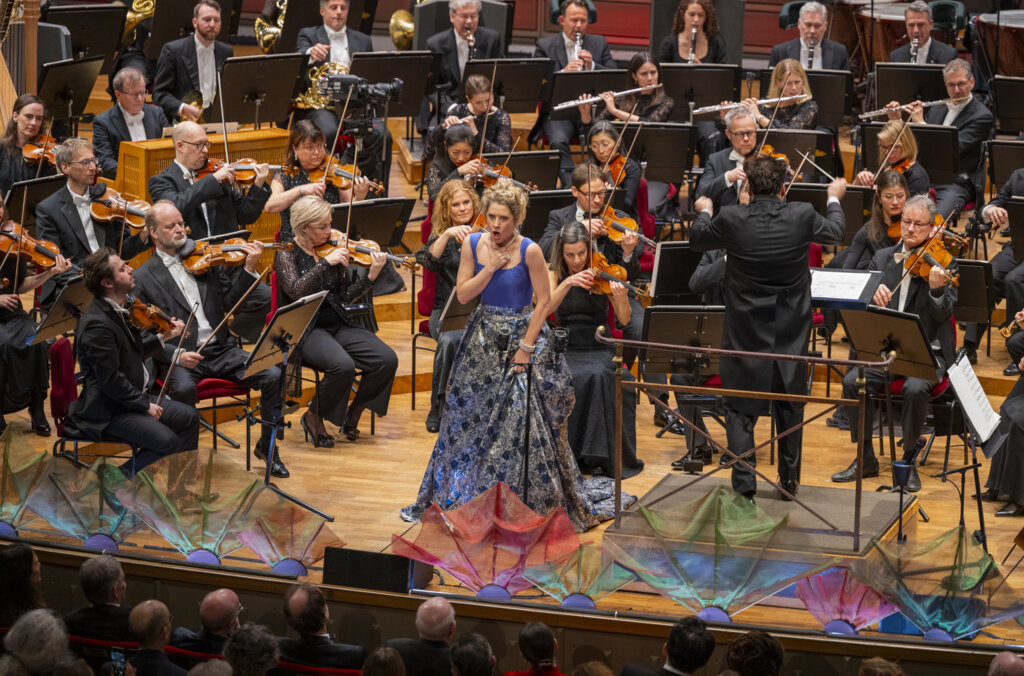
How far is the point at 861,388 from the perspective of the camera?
4.60 m

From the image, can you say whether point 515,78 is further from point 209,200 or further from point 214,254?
point 214,254

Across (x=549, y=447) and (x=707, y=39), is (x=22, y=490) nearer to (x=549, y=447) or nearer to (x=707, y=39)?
(x=549, y=447)

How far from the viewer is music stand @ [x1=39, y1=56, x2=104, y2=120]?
25.0 ft

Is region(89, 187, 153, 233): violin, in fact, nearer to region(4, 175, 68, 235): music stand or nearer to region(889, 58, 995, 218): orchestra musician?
region(4, 175, 68, 235): music stand

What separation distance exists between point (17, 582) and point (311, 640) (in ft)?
3.34

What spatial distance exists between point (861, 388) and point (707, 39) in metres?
4.88

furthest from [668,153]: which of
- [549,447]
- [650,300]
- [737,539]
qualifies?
[737,539]

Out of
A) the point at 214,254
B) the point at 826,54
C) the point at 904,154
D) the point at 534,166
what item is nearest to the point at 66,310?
the point at 214,254

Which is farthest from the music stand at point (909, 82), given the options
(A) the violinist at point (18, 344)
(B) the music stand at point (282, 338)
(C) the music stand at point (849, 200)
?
(A) the violinist at point (18, 344)

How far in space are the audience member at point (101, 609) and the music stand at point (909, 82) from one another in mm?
5404

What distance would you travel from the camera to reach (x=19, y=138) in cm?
707

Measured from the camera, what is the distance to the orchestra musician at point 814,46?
29.2 feet

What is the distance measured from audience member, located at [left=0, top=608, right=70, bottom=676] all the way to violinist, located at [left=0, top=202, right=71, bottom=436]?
2057mm

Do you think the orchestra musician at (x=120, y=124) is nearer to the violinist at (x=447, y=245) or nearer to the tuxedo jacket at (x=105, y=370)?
the violinist at (x=447, y=245)
